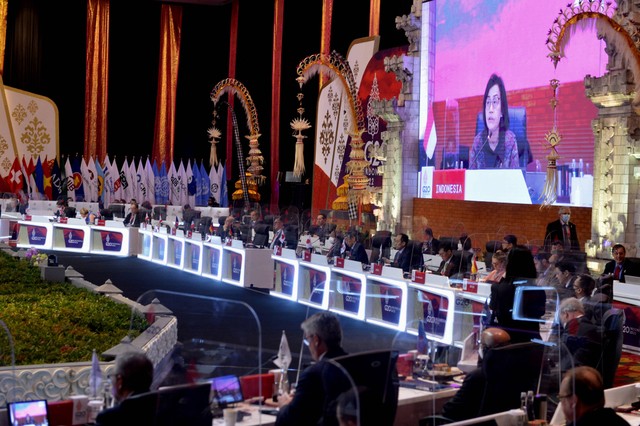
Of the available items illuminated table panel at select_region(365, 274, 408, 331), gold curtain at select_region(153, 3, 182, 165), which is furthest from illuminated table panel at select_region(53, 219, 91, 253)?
gold curtain at select_region(153, 3, 182, 165)

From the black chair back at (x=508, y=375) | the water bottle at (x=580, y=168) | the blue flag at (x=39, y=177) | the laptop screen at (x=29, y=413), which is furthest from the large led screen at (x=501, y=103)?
the blue flag at (x=39, y=177)

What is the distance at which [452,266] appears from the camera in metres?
9.73

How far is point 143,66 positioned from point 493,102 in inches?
686

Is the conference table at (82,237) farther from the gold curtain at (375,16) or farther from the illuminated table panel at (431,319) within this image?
the illuminated table panel at (431,319)

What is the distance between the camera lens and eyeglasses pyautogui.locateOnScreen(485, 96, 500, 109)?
15.3m

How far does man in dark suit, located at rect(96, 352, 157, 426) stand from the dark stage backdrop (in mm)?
21450

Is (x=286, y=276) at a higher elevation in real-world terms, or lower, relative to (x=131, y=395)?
lower

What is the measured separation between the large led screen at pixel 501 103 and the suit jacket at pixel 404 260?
3.89 metres

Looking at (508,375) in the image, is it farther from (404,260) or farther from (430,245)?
(430,245)

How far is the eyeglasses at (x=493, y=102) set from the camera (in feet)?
50.1

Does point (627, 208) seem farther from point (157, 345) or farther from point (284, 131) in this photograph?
point (284, 131)

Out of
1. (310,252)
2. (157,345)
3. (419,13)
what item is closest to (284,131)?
(419,13)

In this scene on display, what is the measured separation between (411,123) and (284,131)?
7.55 meters

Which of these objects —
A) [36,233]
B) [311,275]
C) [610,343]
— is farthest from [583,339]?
[36,233]
